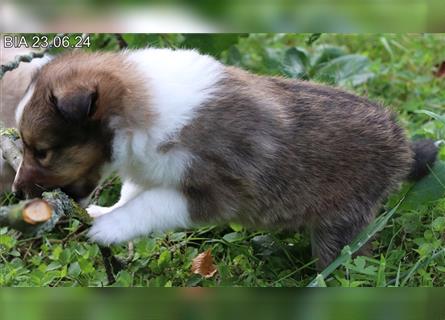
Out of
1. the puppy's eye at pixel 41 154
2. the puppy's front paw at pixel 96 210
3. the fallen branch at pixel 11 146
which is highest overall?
the puppy's eye at pixel 41 154

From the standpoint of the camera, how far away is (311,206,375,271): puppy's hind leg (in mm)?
3662

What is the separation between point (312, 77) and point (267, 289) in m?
1.79

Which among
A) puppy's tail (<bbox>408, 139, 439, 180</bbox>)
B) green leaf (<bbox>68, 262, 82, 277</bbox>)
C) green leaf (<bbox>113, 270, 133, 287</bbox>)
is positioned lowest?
green leaf (<bbox>68, 262, 82, 277</bbox>)

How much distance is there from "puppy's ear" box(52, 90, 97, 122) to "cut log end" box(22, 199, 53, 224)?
1.48 ft

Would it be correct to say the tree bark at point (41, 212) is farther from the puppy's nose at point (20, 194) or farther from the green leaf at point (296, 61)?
the green leaf at point (296, 61)

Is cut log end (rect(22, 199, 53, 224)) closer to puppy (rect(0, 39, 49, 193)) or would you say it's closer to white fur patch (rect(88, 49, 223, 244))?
white fur patch (rect(88, 49, 223, 244))

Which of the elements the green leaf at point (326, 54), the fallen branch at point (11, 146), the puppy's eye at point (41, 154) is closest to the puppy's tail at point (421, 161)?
the green leaf at point (326, 54)

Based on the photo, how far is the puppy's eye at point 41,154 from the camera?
10.8 ft

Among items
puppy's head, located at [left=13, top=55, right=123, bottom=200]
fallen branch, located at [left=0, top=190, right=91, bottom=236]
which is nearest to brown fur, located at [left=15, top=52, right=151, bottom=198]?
puppy's head, located at [left=13, top=55, right=123, bottom=200]

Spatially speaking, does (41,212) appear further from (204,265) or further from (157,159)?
(204,265)

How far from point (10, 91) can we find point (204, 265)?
1.51 metres

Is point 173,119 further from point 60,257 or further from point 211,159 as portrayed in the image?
point 60,257

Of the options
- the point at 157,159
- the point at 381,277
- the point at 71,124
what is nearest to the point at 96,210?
the point at 157,159

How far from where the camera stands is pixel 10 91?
170 inches
